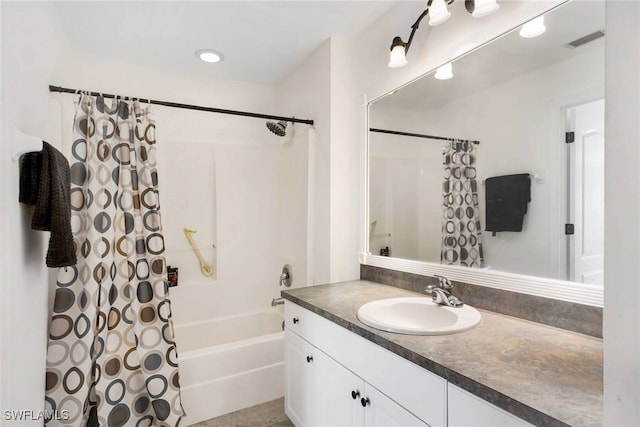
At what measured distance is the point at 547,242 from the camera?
3.76ft

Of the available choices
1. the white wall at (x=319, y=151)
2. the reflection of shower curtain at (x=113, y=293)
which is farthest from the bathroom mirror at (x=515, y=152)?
the reflection of shower curtain at (x=113, y=293)

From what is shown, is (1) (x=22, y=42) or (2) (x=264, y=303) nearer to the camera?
(1) (x=22, y=42)

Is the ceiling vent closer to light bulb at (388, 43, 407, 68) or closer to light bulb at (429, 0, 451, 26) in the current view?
light bulb at (429, 0, 451, 26)

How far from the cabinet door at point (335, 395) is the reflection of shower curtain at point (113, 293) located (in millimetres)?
902

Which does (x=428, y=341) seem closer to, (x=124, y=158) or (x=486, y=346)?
(x=486, y=346)

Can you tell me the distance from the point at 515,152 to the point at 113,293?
2.08 m

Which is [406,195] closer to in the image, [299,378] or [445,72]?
[445,72]

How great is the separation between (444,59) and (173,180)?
2186 millimetres

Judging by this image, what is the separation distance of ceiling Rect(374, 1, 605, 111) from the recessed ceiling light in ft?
4.57

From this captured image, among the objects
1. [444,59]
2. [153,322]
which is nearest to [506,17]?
[444,59]

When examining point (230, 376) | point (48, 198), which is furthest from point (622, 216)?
point (230, 376)

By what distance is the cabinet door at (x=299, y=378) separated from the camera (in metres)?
1.53

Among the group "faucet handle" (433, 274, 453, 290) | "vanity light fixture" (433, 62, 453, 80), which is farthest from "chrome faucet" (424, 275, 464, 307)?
"vanity light fixture" (433, 62, 453, 80)

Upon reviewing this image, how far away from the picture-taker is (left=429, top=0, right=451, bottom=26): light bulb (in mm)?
1315
